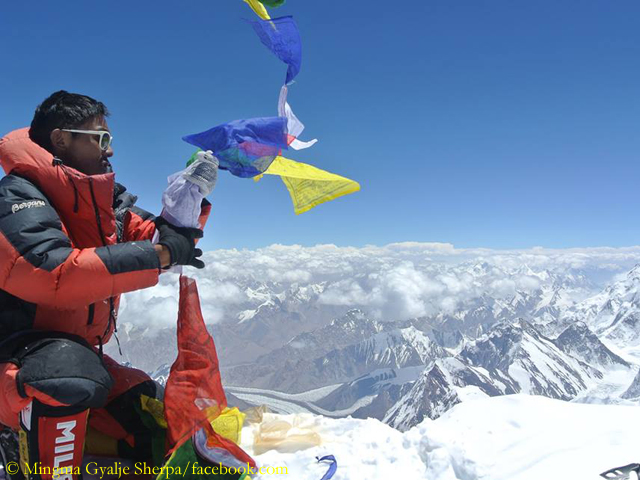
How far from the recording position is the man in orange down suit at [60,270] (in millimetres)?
3102

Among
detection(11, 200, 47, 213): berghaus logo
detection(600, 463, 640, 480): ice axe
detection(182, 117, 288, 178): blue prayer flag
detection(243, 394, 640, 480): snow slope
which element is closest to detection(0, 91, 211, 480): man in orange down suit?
detection(11, 200, 47, 213): berghaus logo

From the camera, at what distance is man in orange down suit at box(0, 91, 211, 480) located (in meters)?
3.10

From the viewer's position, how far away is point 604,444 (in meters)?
3.92

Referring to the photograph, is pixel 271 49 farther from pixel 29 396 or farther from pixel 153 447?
pixel 153 447

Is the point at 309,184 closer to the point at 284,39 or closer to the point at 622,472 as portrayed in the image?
the point at 284,39

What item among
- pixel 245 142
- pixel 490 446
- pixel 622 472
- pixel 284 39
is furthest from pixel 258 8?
pixel 622 472

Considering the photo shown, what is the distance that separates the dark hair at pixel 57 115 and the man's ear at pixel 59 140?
51 millimetres

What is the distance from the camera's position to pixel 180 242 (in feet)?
12.4

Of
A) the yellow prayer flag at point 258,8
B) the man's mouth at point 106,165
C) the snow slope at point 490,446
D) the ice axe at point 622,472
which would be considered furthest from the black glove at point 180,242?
the ice axe at point 622,472

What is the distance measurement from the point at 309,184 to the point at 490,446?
3.66 m

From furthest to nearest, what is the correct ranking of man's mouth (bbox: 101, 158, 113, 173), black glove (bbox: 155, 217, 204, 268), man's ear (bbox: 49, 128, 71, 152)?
1. man's mouth (bbox: 101, 158, 113, 173)
2. man's ear (bbox: 49, 128, 71, 152)
3. black glove (bbox: 155, 217, 204, 268)

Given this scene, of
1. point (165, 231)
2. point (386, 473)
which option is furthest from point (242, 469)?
point (165, 231)

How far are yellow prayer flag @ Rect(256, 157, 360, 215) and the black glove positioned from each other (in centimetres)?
152

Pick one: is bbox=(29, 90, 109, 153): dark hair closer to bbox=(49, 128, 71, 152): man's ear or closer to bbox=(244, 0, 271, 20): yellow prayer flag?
bbox=(49, 128, 71, 152): man's ear
